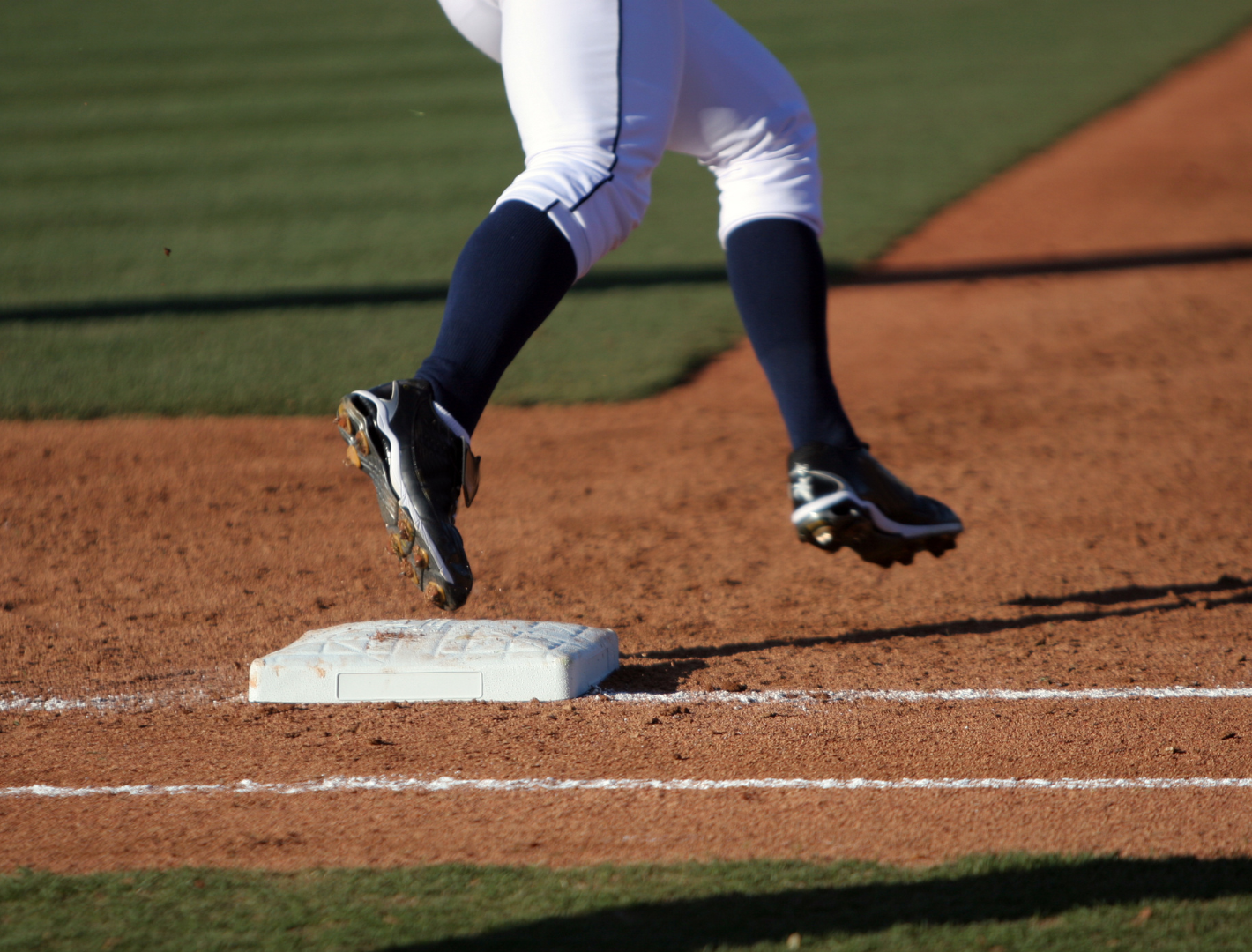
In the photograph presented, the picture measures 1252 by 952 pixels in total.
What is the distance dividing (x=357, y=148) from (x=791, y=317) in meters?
7.87

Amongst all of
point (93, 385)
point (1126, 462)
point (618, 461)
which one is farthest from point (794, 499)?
point (93, 385)

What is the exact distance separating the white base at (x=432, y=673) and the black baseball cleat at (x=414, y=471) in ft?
0.82

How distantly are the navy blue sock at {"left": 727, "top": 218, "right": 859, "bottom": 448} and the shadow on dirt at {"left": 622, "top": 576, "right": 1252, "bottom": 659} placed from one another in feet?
1.44

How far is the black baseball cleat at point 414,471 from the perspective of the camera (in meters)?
1.96

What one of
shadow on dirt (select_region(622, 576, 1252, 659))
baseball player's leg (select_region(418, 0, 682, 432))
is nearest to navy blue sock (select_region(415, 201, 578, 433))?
baseball player's leg (select_region(418, 0, 682, 432))

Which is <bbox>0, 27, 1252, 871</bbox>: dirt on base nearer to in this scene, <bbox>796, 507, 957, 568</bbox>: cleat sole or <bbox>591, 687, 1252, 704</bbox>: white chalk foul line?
<bbox>591, 687, 1252, 704</bbox>: white chalk foul line

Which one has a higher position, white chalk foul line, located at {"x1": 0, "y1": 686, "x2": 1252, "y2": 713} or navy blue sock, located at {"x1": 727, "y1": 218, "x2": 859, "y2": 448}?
navy blue sock, located at {"x1": 727, "y1": 218, "x2": 859, "y2": 448}

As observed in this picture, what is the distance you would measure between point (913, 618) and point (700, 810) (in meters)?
1.04

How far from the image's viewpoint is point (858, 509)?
87.4 inches

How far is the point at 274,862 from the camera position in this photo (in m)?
1.63

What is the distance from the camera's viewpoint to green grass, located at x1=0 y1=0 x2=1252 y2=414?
536cm

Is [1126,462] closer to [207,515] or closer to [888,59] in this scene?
[207,515]

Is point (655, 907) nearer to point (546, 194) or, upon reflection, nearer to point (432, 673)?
point (432, 673)

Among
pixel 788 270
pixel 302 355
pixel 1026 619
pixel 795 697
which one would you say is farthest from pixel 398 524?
pixel 302 355
